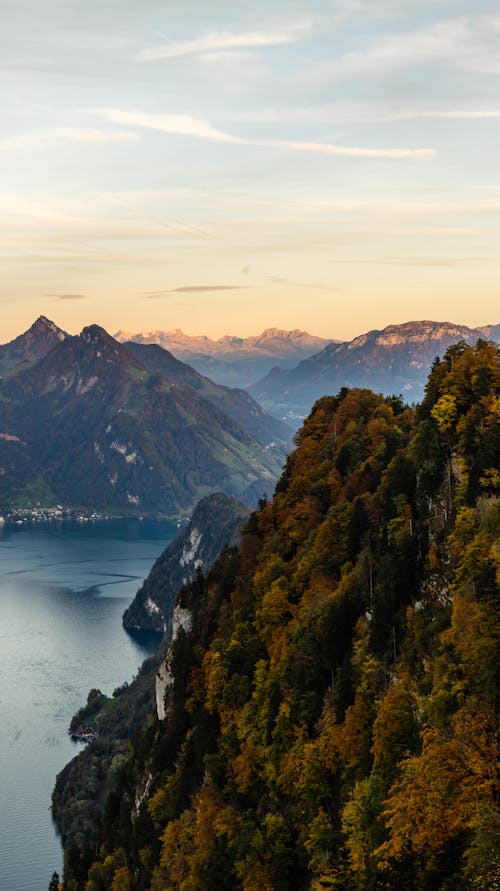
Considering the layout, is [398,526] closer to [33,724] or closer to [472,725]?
[472,725]

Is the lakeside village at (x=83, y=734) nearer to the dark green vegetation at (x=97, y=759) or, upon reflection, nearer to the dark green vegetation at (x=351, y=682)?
the dark green vegetation at (x=97, y=759)

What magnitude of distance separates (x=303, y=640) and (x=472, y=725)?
22.7 m

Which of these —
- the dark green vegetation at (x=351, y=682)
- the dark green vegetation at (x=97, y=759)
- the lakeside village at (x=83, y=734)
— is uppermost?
the dark green vegetation at (x=351, y=682)

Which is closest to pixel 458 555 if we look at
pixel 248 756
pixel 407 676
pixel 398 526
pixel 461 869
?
pixel 407 676

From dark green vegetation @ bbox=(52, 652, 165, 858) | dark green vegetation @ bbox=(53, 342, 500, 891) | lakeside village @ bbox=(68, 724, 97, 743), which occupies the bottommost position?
lakeside village @ bbox=(68, 724, 97, 743)

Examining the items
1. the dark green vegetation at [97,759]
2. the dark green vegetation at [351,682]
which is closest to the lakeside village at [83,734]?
the dark green vegetation at [97,759]

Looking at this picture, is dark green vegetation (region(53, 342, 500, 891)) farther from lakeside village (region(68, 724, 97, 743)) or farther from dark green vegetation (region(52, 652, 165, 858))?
lakeside village (region(68, 724, 97, 743))

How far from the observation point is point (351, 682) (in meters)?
45.5

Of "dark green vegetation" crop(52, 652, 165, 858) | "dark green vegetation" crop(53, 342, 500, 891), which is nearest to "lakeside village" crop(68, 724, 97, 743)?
"dark green vegetation" crop(52, 652, 165, 858)

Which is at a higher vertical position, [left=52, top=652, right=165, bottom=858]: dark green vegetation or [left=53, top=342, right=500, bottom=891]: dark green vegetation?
[left=53, top=342, right=500, bottom=891]: dark green vegetation

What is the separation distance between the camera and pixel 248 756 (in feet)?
183

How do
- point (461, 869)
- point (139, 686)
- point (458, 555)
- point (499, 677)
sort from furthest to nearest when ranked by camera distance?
point (139, 686) < point (458, 555) < point (499, 677) < point (461, 869)

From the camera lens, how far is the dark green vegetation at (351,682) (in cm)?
3303

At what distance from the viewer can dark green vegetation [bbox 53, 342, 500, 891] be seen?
33.0 m
